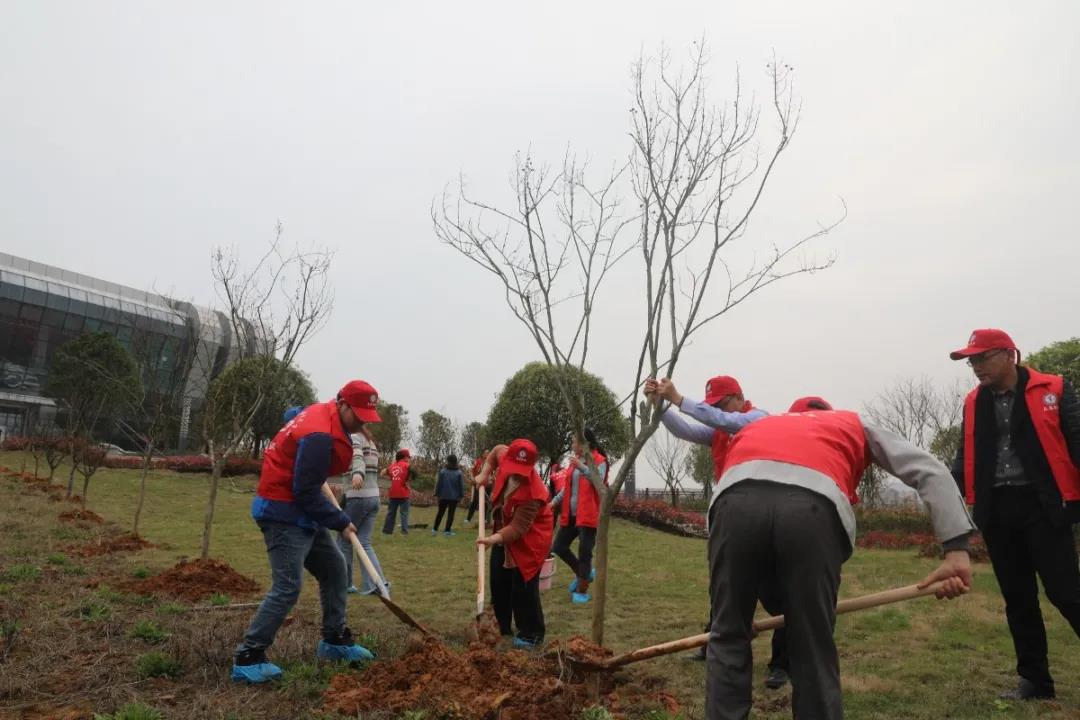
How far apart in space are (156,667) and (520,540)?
249 centimetres

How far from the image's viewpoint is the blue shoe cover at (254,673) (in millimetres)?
4316

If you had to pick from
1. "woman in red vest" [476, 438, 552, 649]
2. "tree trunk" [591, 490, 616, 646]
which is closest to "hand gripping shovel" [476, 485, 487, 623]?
"woman in red vest" [476, 438, 552, 649]

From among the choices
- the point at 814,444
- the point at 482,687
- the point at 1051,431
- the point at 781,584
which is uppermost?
the point at 1051,431

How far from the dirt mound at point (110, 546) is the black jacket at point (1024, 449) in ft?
31.9

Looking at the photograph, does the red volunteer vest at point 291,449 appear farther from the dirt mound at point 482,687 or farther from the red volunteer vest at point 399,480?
the red volunteer vest at point 399,480

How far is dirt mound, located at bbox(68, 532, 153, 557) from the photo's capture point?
378 inches

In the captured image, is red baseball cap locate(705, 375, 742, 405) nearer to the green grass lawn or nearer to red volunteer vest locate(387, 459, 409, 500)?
the green grass lawn

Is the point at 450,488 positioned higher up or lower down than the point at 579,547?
higher up

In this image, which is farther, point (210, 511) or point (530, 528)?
point (210, 511)

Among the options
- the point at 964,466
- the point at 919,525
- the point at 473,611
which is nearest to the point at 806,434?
the point at 964,466

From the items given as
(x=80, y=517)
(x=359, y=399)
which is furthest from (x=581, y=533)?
(x=80, y=517)

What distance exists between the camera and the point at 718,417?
4.09 meters

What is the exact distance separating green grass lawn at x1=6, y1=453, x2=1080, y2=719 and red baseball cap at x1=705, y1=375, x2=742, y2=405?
5.84ft

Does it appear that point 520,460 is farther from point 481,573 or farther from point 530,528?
point 481,573
